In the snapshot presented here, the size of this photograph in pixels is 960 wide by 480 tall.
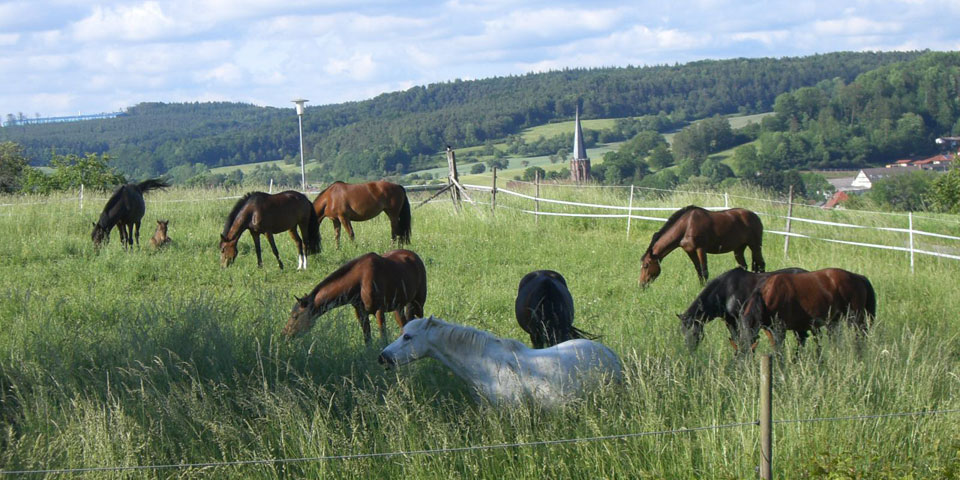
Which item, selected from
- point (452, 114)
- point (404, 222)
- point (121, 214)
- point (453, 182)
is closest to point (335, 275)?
point (404, 222)

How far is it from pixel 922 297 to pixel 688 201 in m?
8.93

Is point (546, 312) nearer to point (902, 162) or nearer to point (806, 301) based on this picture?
point (806, 301)

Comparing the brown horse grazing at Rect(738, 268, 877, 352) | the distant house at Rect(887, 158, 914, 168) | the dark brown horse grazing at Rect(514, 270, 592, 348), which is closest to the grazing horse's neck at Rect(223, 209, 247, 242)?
the dark brown horse grazing at Rect(514, 270, 592, 348)

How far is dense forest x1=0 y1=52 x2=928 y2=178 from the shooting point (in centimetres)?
7800

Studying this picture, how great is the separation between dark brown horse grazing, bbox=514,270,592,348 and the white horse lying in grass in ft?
4.30

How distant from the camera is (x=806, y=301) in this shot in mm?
7039

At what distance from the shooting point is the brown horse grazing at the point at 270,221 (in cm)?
1296

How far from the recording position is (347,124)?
9950 cm

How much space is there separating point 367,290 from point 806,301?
3926 millimetres

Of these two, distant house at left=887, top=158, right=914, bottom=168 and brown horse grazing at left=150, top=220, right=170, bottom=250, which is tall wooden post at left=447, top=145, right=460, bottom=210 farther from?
distant house at left=887, top=158, right=914, bottom=168

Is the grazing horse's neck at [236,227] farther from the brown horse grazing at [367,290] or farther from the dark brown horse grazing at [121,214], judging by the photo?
the brown horse grazing at [367,290]

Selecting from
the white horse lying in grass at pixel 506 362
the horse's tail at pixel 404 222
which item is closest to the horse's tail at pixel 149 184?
the horse's tail at pixel 404 222

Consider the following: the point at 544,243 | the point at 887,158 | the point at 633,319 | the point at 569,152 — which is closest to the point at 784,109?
the point at 887,158

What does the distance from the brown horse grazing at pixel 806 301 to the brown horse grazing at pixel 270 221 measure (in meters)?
8.03
